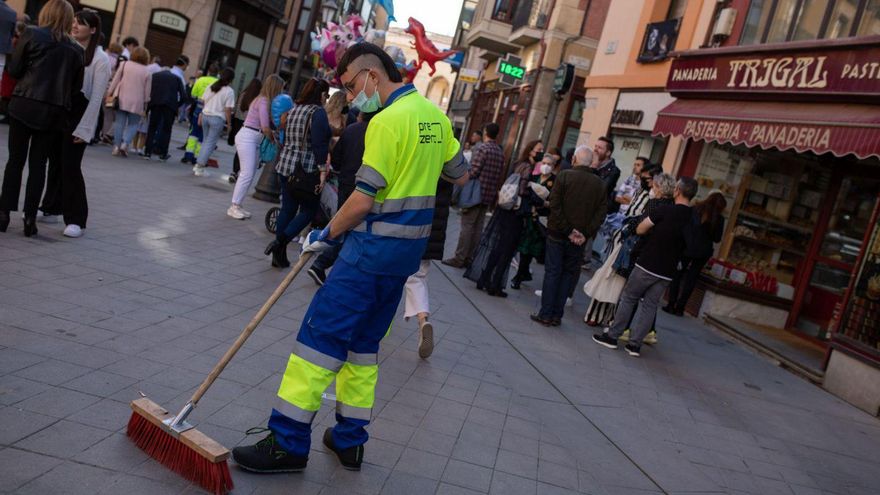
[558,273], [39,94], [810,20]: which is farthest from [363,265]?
[810,20]

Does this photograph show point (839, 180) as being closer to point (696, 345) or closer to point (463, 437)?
point (696, 345)

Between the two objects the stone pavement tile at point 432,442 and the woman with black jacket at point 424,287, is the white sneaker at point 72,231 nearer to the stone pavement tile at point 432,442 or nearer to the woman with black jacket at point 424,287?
the woman with black jacket at point 424,287

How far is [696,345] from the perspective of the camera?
996 cm

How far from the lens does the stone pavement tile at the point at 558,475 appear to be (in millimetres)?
4523

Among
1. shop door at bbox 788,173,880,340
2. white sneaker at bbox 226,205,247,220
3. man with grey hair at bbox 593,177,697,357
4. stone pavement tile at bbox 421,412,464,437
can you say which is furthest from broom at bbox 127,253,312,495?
shop door at bbox 788,173,880,340

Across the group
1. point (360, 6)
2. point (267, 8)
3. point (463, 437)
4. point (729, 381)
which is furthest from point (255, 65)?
point (463, 437)

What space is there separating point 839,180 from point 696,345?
347cm

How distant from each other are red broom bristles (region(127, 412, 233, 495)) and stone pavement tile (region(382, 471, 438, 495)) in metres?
0.84

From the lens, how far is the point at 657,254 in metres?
8.06

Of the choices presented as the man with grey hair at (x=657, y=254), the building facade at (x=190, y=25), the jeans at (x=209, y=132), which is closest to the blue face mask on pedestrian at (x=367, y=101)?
the man with grey hair at (x=657, y=254)

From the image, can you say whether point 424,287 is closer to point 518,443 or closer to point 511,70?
point 518,443

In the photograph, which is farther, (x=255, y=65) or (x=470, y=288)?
(x=255, y=65)

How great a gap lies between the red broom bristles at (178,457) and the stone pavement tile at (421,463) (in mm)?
1071

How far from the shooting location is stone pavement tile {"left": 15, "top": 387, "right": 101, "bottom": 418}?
3729mm
